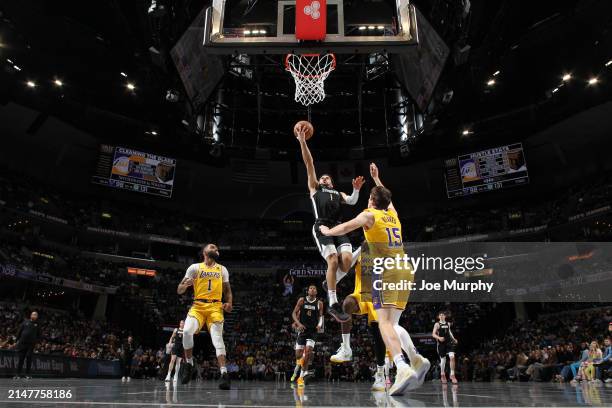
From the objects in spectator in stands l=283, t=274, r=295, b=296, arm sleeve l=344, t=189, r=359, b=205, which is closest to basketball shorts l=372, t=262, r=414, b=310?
arm sleeve l=344, t=189, r=359, b=205

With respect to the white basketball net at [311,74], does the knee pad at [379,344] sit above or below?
below

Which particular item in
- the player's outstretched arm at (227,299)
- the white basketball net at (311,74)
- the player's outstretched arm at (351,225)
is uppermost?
the white basketball net at (311,74)

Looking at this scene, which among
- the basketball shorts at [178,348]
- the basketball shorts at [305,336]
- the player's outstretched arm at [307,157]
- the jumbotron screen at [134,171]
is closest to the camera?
the player's outstretched arm at [307,157]

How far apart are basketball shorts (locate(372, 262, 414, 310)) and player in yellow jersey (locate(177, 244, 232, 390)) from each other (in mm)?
3126

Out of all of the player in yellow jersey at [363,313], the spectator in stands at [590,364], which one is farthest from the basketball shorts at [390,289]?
the spectator in stands at [590,364]

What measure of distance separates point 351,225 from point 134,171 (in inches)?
1202

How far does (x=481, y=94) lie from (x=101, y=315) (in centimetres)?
2874

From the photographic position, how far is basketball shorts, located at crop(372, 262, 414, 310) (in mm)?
5492

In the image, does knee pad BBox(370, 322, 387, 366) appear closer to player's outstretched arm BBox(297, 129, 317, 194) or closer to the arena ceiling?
player's outstretched arm BBox(297, 129, 317, 194)

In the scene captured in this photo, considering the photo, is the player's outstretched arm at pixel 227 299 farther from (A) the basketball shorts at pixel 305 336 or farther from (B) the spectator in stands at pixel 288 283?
(B) the spectator in stands at pixel 288 283

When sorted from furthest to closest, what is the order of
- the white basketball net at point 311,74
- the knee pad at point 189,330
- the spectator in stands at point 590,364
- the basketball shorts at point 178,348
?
the spectator in stands at point 590,364
the basketball shorts at point 178,348
the white basketball net at point 311,74
the knee pad at point 189,330

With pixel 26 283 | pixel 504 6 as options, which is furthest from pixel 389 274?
pixel 26 283

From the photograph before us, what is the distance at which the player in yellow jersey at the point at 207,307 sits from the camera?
769 centimetres

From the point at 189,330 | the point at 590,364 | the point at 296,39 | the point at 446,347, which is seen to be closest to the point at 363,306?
the point at 189,330
